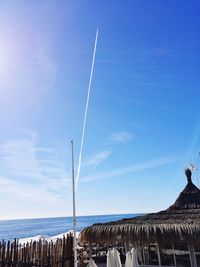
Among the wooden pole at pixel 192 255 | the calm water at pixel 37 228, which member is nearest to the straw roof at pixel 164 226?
the wooden pole at pixel 192 255

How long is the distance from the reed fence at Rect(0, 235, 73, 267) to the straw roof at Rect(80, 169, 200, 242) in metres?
1.33

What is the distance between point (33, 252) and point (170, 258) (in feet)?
18.4

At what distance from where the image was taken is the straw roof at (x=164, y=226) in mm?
9961

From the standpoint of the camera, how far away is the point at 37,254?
912 cm

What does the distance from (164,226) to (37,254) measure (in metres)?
4.27

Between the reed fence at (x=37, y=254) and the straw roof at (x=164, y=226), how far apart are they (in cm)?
133

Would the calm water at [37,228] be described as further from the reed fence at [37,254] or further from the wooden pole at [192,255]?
the wooden pole at [192,255]

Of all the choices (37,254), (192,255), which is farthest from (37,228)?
(37,254)

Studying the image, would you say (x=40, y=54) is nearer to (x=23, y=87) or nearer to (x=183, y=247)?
(x=23, y=87)

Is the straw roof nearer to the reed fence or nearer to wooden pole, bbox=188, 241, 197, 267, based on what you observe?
wooden pole, bbox=188, 241, 197, 267

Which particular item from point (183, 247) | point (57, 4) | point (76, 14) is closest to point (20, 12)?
point (57, 4)

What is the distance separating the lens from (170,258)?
11719mm

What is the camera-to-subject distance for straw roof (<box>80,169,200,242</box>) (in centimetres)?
996

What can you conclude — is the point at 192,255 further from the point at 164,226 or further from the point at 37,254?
the point at 37,254
